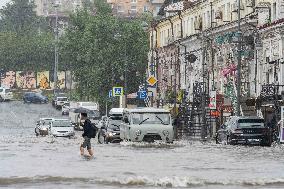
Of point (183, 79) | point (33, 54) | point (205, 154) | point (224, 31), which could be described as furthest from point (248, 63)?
point (33, 54)

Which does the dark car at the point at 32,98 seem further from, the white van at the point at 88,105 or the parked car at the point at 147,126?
the parked car at the point at 147,126

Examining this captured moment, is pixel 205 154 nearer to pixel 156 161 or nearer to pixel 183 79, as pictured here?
pixel 156 161

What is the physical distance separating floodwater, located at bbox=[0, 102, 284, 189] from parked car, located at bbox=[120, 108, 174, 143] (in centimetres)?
257

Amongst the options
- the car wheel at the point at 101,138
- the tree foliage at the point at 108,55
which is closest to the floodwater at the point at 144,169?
the car wheel at the point at 101,138

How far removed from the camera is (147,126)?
5497 centimetres

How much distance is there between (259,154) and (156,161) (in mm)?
7414

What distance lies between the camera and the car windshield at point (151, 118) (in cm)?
5569

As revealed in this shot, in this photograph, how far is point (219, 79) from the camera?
86625 millimetres

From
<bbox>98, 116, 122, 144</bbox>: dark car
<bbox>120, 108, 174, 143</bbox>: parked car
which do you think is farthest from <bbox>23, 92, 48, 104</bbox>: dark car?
<bbox>120, 108, 174, 143</bbox>: parked car

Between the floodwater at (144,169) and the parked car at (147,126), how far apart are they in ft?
8.43

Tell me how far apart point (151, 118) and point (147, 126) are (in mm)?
1152

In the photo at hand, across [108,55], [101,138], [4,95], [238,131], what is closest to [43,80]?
[4,95]

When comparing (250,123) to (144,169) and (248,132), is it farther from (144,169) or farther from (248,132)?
(144,169)

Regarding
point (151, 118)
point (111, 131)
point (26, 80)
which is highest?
point (26, 80)
